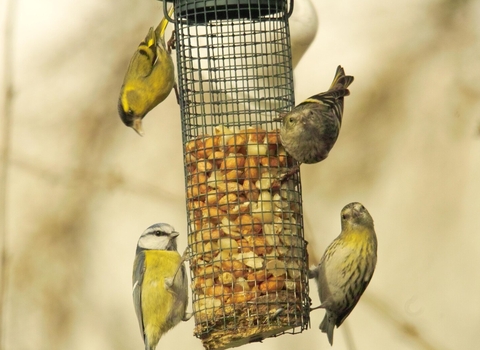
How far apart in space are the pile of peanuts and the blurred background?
233cm

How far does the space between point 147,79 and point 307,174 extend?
1.59m

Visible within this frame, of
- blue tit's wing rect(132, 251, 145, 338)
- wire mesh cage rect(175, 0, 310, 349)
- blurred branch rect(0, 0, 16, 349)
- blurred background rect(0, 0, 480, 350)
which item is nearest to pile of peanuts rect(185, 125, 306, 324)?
wire mesh cage rect(175, 0, 310, 349)

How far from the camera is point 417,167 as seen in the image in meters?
8.70

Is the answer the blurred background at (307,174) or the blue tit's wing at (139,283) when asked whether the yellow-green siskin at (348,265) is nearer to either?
the blue tit's wing at (139,283)

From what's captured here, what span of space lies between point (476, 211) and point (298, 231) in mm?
2940

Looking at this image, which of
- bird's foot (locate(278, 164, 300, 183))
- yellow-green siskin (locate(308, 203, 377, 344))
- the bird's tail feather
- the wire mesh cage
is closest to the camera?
the wire mesh cage

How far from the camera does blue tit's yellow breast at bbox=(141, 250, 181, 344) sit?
695 centimetres

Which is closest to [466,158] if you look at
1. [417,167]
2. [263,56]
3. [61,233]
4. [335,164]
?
[417,167]

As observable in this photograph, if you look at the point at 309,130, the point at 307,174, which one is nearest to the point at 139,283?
the point at 309,130

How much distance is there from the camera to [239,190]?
6113mm

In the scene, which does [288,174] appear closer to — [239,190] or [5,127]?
[239,190]

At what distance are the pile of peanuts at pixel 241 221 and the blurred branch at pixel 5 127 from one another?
2.83 m

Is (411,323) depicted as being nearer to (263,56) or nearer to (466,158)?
(466,158)

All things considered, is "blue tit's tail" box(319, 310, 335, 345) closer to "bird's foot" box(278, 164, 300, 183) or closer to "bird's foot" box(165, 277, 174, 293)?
"bird's foot" box(165, 277, 174, 293)
